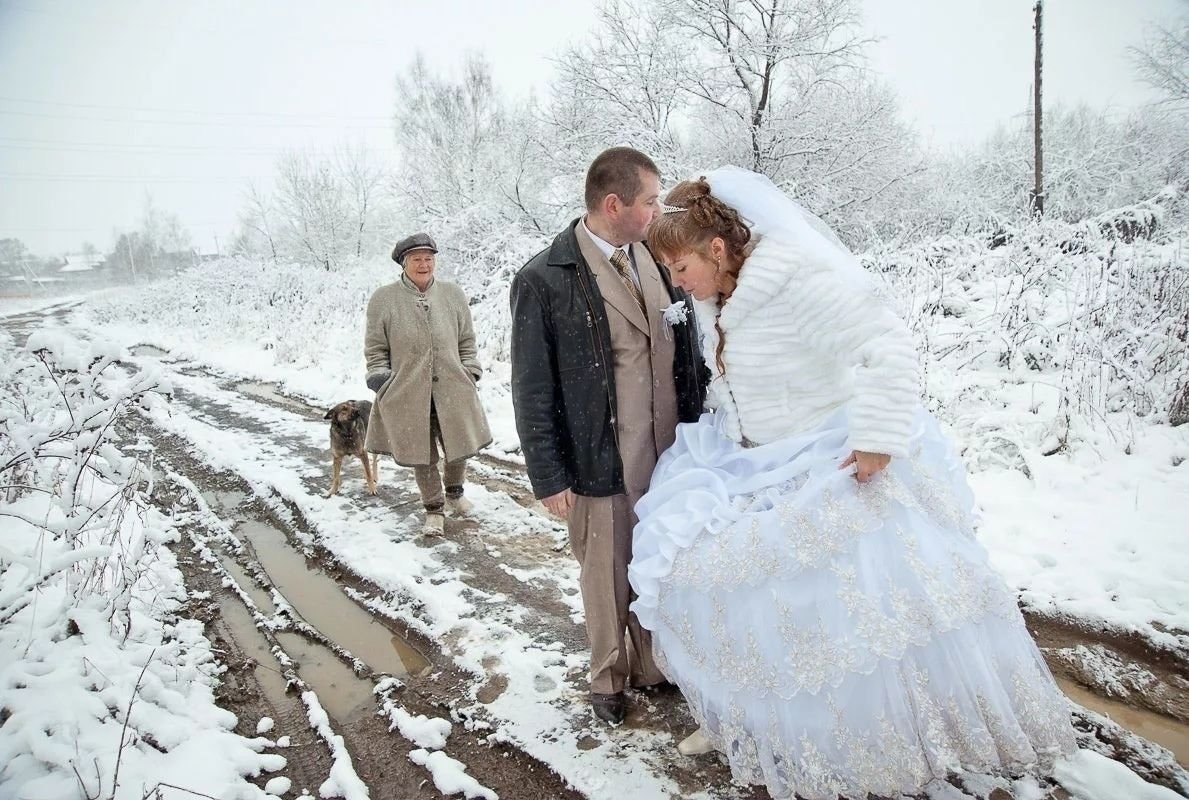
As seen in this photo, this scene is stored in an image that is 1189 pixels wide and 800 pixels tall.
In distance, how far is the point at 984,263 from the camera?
269 inches

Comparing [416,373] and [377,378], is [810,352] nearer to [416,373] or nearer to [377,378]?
[416,373]

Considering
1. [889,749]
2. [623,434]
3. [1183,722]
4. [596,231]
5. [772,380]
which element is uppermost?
[596,231]

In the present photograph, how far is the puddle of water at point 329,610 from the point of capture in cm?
324

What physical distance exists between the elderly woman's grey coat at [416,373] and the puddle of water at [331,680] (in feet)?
5.38

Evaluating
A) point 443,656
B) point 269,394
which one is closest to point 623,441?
point 443,656

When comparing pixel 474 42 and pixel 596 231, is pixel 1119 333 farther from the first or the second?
pixel 474 42

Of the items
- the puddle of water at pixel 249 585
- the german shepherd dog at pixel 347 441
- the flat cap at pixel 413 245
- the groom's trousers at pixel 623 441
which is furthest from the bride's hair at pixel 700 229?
the german shepherd dog at pixel 347 441

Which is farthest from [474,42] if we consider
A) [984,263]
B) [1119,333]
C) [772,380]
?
[772,380]

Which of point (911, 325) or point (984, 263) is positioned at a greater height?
point (984, 263)

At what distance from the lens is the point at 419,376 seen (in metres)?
4.73

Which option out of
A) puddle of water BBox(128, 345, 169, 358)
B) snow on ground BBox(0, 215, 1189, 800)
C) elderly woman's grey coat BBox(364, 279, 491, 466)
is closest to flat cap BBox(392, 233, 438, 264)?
elderly woman's grey coat BBox(364, 279, 491, 466)

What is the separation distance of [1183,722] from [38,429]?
5.47 m

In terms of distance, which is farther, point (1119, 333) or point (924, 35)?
point (924, 35)

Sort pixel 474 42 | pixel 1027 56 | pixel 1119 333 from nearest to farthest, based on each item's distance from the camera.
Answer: pixel 1119 333 < pixel 1027 56 < pixel 474 42
